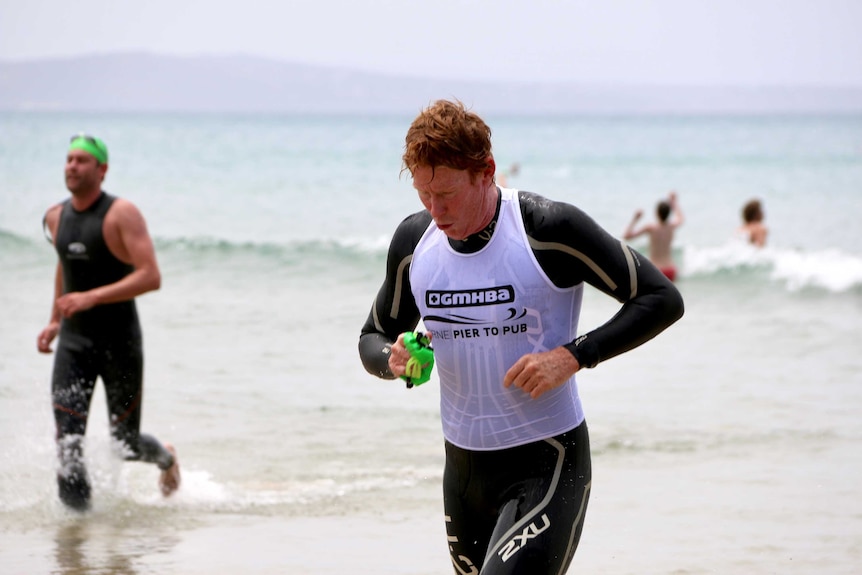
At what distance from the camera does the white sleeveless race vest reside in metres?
3.41

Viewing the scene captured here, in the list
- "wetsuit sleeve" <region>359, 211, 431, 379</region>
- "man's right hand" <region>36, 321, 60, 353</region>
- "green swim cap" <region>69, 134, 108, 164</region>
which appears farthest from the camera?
"man's right hand" <region>36, 321, 60, 353</region>

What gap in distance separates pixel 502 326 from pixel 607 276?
32 cm

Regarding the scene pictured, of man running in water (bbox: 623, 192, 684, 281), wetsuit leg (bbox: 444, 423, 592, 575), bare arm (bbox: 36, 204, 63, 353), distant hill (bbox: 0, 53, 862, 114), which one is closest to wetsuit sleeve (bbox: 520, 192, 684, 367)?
wetsuit leg (bbox: 444, 423, 592, 575)

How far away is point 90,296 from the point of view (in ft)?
20.9

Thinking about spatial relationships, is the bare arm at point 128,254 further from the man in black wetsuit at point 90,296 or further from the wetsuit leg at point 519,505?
the wetsuit leg at point 519,505

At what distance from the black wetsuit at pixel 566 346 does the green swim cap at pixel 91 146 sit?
11.3 feet

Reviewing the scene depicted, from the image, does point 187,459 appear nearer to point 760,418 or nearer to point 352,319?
point 760,418

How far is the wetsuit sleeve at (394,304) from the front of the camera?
3.59 meters

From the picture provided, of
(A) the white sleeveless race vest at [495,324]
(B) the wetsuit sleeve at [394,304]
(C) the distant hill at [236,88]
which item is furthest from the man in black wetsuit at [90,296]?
(C) the distant hill at [236,88]

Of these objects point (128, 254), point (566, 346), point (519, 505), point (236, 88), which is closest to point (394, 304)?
point (566, 346)

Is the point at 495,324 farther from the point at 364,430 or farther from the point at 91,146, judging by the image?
the point at 364,430

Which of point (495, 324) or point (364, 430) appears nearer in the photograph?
point (495, 324)

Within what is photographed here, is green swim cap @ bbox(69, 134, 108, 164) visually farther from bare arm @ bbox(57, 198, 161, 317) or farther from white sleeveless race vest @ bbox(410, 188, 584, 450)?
white sleeveless race vest @ bbox(410, 188, 584, 450)

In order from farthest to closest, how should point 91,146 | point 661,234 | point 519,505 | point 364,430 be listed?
point 661,234 → point 364,430 → point 91,146 → point 519,505
